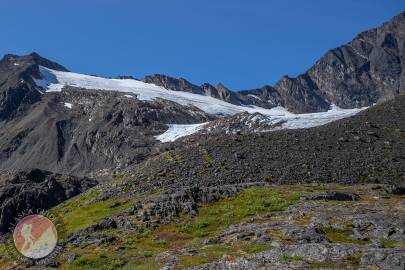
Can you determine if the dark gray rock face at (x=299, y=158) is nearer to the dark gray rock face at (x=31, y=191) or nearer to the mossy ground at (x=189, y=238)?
the mossy ground at (x=189, y=238)

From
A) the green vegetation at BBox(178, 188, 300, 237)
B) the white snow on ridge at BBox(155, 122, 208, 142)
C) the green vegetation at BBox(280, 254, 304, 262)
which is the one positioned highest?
the white snow on ridge at BBox(155, 122, 208, 142)

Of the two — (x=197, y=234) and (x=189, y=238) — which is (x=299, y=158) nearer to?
(x=197, y=234)

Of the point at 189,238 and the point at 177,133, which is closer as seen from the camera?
the point at 189,238

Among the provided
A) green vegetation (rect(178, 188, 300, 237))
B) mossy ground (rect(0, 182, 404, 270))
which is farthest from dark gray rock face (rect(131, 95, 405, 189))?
green vegetation (rect(178, 188, 300, 237))

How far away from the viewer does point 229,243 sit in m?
39.8

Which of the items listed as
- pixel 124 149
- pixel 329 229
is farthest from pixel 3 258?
pixel 124 149

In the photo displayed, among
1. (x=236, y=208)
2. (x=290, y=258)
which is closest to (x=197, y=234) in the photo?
(x=236, y=208)

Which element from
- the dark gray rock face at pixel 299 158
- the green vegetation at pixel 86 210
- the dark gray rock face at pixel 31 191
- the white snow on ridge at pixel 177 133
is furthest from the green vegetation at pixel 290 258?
the white snow on ridge at pixel 177 133

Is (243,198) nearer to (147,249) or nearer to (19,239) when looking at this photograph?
(147,249)

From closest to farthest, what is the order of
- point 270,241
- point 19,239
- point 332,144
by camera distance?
point 270,241 → point 19,239 → point 332,144

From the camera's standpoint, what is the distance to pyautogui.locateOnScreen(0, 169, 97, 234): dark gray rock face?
99500 mm

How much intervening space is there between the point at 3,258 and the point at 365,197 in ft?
115

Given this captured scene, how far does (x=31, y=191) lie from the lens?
351ft

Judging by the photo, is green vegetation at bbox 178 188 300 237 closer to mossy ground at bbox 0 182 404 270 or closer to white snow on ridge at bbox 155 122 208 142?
mossy ground at bbox 0 182 404 270
